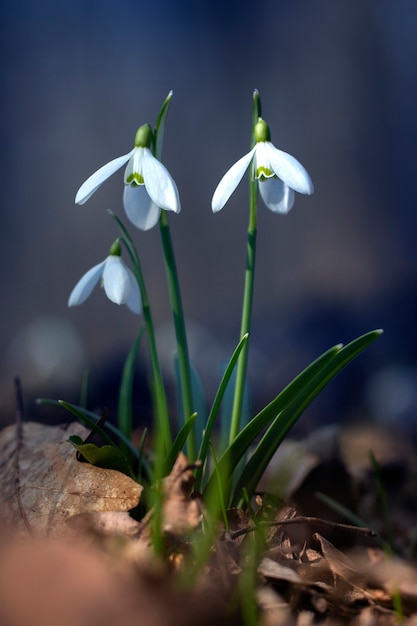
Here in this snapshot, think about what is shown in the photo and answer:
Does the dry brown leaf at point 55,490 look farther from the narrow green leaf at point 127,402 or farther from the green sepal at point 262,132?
the green sepal at point 262,132

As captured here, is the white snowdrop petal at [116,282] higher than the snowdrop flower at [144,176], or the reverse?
the snowdrop flower at [144,176]

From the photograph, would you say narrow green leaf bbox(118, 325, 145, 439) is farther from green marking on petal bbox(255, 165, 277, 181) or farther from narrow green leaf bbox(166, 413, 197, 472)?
green marking on petal bbox(255, 165, 277, 181)

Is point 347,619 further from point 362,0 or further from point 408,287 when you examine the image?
point 362,0

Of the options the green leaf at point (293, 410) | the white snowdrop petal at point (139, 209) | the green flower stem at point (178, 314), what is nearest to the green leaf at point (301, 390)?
Answer: the green leaf at point (293, 410)

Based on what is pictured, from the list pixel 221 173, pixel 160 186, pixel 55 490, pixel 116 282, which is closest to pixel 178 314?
pixel 116 282

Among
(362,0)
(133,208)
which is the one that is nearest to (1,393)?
(133,208)

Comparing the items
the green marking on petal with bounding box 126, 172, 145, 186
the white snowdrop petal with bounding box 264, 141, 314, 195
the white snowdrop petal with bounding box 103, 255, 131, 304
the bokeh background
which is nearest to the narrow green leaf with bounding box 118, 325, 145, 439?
the white snowdrop petal with bounding box 103, 255, 131, 304
